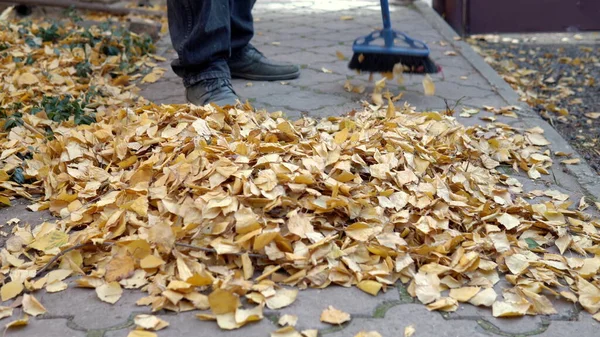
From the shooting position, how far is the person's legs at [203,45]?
117 inches

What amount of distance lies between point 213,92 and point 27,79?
1.05m

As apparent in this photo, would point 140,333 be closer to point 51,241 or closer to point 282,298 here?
point 282,298

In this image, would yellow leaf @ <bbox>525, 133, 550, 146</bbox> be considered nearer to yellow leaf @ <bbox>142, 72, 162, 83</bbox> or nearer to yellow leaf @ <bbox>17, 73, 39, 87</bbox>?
yellow leaf @ <bbox>142, 72, 162, 83</bbox>

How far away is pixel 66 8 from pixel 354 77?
2.71 m

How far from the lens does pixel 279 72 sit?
3.73 m

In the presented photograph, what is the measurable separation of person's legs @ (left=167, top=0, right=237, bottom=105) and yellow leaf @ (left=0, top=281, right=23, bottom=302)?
1.39 metres

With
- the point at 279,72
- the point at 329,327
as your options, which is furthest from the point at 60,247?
the point at 279,72

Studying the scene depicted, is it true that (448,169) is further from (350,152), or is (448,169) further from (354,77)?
(354,77)

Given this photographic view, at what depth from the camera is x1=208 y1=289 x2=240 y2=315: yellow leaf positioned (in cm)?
166

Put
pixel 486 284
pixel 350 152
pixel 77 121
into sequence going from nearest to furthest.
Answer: pixel 486 284 < pixel 350 152 < pixel 77 121

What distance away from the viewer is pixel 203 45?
3.03 meters

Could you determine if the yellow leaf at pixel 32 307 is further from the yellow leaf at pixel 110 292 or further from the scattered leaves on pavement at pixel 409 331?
the scattered leaves on pavement at pixel 409 331

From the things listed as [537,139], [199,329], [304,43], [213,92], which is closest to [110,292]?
[199,329]

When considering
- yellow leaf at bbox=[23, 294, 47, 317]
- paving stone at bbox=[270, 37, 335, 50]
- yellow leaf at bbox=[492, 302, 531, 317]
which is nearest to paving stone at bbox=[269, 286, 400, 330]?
yellow leaf at bbox=[492, 302, 531, 317]
